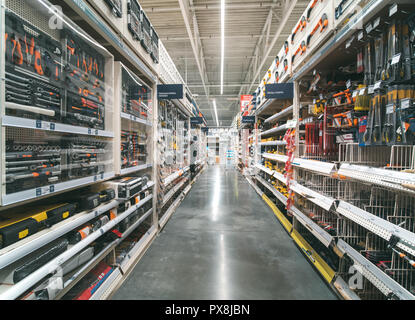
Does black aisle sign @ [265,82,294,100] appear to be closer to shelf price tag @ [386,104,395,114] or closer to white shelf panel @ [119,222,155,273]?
shelf price tag @ [386,104,395,114]

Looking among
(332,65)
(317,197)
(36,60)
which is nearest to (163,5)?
Result: (332,65)

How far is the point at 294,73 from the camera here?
3.31m

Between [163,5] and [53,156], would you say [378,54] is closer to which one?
[53,156]

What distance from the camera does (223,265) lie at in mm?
2508

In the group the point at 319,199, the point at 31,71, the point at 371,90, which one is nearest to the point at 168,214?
the point at 319,199

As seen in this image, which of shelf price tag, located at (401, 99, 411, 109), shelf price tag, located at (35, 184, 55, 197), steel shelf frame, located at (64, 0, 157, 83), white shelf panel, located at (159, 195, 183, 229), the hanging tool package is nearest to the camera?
the hanging tool package

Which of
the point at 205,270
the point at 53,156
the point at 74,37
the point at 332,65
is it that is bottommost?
the point at 205,270

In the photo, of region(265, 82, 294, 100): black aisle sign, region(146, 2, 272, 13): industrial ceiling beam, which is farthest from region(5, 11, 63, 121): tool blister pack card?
region(146, 2, 272, 13): industrial ceiling beam

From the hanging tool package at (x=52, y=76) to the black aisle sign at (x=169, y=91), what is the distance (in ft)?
4.30

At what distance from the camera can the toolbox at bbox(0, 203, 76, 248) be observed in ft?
3.53

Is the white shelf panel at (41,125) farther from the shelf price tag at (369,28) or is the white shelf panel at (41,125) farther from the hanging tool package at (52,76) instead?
the shelf price tag at (369,28)

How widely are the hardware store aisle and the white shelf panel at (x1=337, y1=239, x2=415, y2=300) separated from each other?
1.87 feet

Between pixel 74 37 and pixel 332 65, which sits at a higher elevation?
pixel 332 65

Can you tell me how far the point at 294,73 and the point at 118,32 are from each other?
2661 mm
